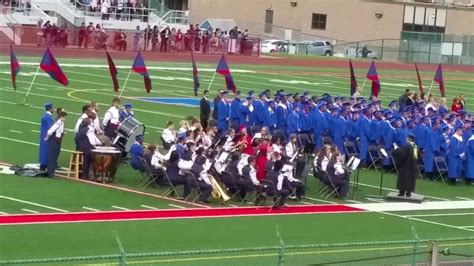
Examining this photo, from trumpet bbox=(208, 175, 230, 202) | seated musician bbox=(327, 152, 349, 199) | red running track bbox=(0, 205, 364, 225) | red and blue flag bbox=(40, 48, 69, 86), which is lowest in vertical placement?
red running track bbox=(0, 205, 364, 225)

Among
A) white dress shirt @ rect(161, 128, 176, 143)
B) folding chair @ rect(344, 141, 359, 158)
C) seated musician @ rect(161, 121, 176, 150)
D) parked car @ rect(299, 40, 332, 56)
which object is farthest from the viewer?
parked car @ rect(299, 40, 332, 56)

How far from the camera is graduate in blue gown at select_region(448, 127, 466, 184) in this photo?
2778 centimetres

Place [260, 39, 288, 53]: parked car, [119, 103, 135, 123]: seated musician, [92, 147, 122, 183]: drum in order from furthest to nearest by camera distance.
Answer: [260, 39, 288, 53]: parked car → [119, 103, 135, 123]: seated musician → [92, 147, 122, 183]: drum

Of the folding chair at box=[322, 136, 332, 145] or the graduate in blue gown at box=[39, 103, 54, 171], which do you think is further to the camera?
the folding chair at box=[322, 136, 332, 145]

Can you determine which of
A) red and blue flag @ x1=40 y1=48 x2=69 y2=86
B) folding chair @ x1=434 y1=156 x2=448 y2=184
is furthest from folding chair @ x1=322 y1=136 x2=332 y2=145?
red and blue flag @ x1=40 y1=48 x2=69 y2=86

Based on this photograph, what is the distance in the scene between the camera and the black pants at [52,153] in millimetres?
23812

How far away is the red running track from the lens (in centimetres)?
1978

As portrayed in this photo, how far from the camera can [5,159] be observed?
26.0 meters

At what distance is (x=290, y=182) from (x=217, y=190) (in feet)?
4.58

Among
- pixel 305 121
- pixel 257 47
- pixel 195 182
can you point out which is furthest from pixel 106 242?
pixel 257 47

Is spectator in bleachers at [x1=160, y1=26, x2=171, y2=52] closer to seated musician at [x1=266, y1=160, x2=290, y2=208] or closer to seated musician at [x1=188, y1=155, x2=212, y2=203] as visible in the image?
seated musician at [x1=266, y1=160, x2=290, y2=208]

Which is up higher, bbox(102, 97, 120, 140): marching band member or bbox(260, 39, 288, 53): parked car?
bbox(260, 39, 288, 53): parked car

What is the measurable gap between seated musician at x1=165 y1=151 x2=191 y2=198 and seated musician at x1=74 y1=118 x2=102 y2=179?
1.85 m

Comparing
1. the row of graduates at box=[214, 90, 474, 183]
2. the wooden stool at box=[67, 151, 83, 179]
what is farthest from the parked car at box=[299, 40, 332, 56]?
the wooden stool at box=[67, 151, 83, 179]
